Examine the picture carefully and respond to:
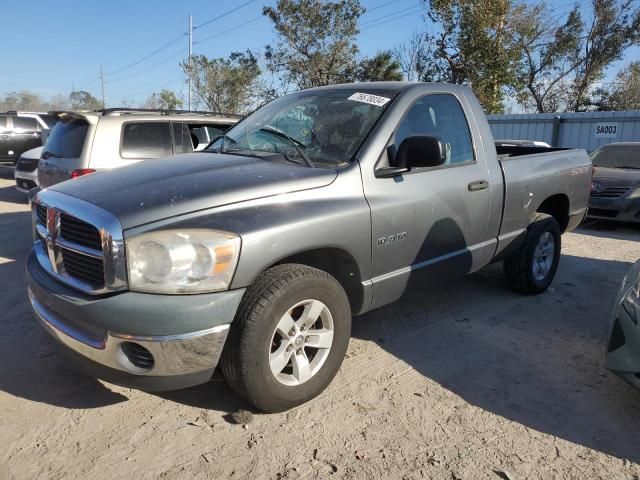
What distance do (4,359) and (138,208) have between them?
6.22ft

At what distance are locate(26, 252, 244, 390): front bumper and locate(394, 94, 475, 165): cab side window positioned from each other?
1869 millimetres

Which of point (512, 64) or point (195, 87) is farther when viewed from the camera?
point (195, 87)

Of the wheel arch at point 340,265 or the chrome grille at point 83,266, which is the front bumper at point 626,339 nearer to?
the wheel arch at point 340,265

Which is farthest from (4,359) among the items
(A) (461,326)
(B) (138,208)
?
(A) (461,326)

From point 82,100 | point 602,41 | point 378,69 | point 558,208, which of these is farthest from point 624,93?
point 82,100

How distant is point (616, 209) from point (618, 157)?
72.6 inches

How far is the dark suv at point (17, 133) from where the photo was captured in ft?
48.2

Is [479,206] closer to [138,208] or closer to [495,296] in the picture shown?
[495,296]

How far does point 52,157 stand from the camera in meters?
6.53

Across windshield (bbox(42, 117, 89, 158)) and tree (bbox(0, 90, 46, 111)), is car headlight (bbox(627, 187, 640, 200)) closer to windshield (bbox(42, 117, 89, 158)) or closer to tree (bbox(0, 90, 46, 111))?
windshield (bbox(42, 117, 89, 158))

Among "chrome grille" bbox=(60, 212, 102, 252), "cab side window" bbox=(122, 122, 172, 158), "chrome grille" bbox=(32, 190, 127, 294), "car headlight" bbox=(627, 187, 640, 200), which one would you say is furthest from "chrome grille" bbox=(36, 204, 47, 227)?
"car headlight" bbox=(627, 187, 640, 200)

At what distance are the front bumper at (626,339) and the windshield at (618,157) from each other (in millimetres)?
7483

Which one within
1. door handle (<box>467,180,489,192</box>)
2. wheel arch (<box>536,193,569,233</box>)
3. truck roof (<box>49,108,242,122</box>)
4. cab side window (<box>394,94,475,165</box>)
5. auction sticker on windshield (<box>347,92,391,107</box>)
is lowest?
wheel arch (<box>536,193,569,233</box>)

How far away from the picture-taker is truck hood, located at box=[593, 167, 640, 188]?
28.0 ft
